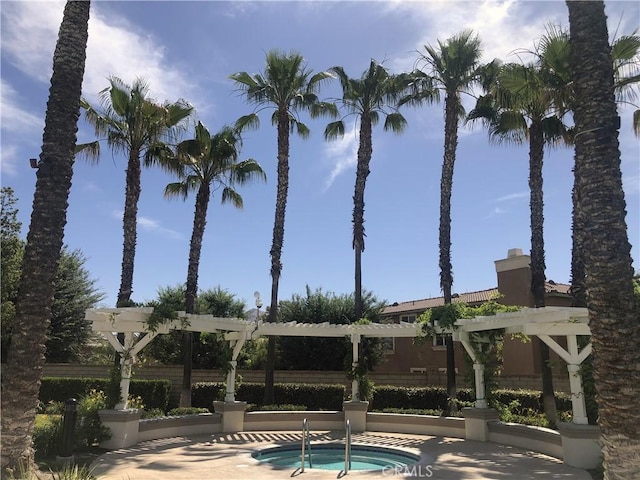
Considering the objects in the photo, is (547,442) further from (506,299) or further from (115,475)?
(506,299)

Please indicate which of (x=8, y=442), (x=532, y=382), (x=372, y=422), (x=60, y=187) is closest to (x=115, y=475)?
(x=8, y=442)

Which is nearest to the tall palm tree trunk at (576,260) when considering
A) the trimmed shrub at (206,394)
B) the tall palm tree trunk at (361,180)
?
the tall palm tree trunk at (361,180)

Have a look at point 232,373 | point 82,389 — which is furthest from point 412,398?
point 82,389

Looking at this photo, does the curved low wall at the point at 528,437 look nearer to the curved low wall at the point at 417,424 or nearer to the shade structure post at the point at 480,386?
the shade structure post at the point at 480,386

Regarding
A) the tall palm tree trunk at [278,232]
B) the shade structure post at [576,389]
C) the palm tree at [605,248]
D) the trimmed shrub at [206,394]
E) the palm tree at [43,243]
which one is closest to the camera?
the palm tree at [605,248]

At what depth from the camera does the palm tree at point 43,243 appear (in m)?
7.54

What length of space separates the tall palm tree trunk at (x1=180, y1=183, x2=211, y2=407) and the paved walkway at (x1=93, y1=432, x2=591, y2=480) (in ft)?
13.7

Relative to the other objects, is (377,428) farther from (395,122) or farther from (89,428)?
(395,122)

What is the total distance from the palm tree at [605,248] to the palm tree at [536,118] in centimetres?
824

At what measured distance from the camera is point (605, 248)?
575 centimetres

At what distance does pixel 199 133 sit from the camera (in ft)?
61.1

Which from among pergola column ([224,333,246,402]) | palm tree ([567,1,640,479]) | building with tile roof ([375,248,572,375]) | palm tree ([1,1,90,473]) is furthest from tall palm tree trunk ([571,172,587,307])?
palm tree ([1,1,90,473])

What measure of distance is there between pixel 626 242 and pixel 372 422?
11732 millimetres

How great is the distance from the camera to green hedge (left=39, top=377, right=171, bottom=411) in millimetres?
19594
